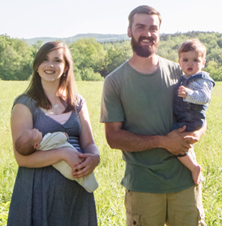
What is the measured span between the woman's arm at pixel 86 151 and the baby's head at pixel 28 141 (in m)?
0.23

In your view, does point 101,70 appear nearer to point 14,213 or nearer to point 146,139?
point 146,139

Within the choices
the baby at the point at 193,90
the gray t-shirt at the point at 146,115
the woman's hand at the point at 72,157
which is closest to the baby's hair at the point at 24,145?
the woman's hand at the point at 72,157

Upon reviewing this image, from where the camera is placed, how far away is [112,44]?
3.63m

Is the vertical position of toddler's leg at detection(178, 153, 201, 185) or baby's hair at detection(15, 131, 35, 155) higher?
baby's hair at detection(15, 131, 35, 155)

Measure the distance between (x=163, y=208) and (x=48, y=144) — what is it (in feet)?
2.39

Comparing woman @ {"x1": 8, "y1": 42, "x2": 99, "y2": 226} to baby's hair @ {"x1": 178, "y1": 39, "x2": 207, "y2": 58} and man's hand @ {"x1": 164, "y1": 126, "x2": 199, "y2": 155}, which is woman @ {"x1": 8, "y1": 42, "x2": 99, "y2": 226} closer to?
man's hand @ {"x1": 164, "y1": 126, "x2": 199, "y2": 155}

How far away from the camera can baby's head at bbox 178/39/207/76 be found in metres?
2.04

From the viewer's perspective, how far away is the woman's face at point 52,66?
188 cm

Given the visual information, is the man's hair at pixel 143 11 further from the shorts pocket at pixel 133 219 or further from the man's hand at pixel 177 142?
the shorts pocket at pixel 133 219

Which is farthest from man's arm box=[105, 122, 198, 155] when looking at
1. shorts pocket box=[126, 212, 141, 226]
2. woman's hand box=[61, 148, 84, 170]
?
shorts pocket box=[126, 212, 141, 226]

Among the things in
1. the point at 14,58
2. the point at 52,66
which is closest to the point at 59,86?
the point at 52,66

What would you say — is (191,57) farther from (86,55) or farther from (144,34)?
(86,55)

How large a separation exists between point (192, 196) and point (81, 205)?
0.60 metres

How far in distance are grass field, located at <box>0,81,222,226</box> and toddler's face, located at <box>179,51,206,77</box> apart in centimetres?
135
